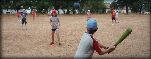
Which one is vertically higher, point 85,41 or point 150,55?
point 85,41

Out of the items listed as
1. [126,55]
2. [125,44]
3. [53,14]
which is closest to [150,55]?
[126,55]

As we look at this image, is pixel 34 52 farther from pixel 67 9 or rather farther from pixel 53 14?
pixel 67 9

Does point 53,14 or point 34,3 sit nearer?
point 53,14

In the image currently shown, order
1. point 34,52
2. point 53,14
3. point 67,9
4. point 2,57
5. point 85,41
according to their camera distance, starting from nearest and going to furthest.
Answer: point 85,41 < point 2,57 < point 34,52 < point 53,14 < point 67,9

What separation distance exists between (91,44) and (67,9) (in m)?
78.0

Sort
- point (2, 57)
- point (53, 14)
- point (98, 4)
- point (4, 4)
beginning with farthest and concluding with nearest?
point (98, 4) < point (4, 4) < point (53, 14) < point (2, 57)

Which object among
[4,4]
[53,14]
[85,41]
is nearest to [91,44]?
[85,41]

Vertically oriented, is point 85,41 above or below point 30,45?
above

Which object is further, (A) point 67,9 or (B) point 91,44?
(A) point 67,9

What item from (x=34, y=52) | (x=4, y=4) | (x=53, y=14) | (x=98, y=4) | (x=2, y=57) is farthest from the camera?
(x=98, y=4)

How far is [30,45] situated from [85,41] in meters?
11.1

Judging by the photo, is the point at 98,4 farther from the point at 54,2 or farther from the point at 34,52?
the point at 34,52

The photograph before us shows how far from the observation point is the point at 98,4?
97.6m

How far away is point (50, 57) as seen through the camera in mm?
13781
